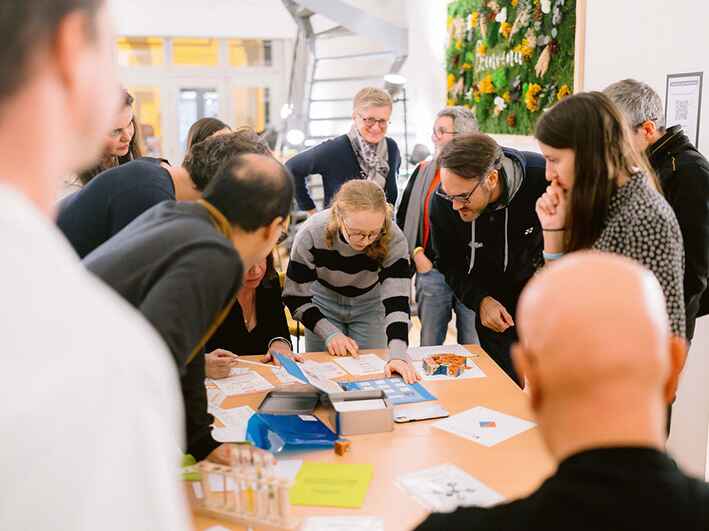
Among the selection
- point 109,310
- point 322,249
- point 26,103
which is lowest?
point 322,249

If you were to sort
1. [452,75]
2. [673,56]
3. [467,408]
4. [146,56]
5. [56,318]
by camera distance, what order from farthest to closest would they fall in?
[146,56] → [452,75] → [673,56] → [467,408] → [56,318]

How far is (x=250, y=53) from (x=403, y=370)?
9.32m

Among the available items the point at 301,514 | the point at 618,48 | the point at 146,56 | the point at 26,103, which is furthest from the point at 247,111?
the point at 26,103

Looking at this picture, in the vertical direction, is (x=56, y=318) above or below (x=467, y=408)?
above

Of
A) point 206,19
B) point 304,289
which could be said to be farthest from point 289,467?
point 206,19

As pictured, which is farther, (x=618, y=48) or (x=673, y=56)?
(x=618, y=48)

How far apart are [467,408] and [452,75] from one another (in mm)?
4482

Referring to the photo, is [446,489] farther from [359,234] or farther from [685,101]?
[685,101]

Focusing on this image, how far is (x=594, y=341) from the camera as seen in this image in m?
0.73

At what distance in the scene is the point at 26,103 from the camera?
0.58m

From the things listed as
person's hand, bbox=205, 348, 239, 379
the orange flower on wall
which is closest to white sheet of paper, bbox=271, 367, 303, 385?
person's hand, bbox=205, 348, 239, 379

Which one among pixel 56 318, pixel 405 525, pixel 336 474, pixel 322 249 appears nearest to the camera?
pixel 56 318

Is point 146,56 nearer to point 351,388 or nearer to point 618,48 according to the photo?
point 618,48

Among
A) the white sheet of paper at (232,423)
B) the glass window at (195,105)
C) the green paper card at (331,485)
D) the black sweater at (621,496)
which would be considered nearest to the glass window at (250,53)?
the glass window at (195,105)
